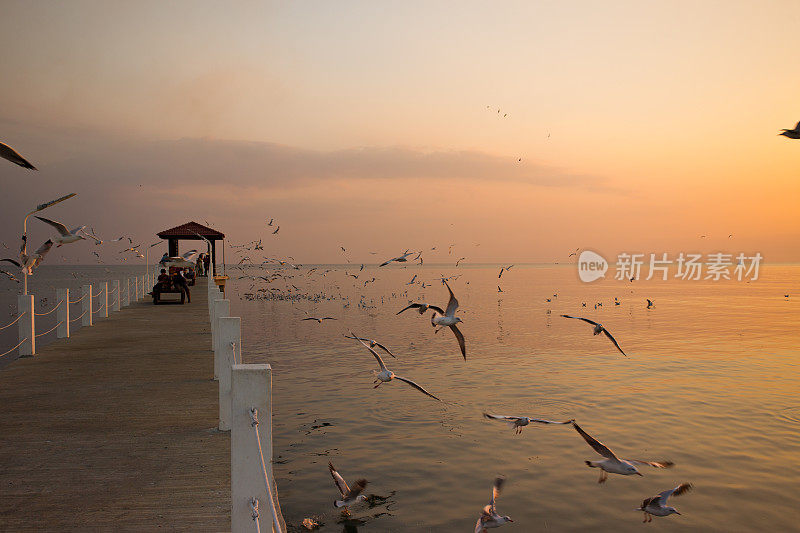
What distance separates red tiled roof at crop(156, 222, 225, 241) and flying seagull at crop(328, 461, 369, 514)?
33.0 metres

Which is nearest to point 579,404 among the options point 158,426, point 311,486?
point 311,486

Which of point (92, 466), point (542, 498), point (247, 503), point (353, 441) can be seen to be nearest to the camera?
point (247, 503)

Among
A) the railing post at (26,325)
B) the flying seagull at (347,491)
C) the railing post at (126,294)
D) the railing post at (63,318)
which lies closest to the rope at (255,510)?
the flying seagull at (347,491)

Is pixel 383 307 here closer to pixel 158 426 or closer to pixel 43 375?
pixel 43 375

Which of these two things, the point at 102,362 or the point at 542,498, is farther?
the point at 102,362

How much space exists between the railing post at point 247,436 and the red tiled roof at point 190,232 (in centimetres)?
3676

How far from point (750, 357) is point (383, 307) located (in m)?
28.0

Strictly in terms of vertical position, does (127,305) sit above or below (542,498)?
above

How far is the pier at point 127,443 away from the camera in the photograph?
489cm

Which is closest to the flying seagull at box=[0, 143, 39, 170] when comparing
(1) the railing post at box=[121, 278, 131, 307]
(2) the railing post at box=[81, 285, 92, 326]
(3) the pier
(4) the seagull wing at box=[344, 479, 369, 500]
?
(3) the pier

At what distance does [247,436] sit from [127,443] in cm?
380

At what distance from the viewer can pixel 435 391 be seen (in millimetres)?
16656

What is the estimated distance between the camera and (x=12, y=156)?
588cm

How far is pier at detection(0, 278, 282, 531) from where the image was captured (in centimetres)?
489
